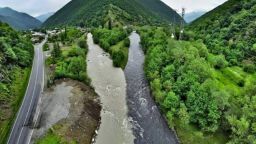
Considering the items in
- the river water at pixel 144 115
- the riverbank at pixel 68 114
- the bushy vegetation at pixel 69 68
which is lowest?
the river water at pixel 144 115

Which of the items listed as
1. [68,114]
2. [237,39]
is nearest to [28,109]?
[68,114]

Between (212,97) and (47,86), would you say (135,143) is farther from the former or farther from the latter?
(47,86)

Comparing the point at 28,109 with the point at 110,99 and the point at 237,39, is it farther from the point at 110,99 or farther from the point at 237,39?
the point at 237,39

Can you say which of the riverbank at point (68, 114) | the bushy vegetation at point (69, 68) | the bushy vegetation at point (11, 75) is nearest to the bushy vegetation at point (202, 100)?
the riverbank at point (68, 114)

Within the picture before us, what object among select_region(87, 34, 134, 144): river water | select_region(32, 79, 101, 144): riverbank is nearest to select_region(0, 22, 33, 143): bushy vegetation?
select_region(32, 79, 101, 144): riverbank

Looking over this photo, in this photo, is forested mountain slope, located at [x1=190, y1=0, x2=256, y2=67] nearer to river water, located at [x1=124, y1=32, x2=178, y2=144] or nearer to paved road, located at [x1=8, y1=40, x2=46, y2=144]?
river water, located at [x1=124, y1=32, x2=178, y2=144]

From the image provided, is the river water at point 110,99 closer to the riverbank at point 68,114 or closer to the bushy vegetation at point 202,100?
the riverbank at point 68,114
